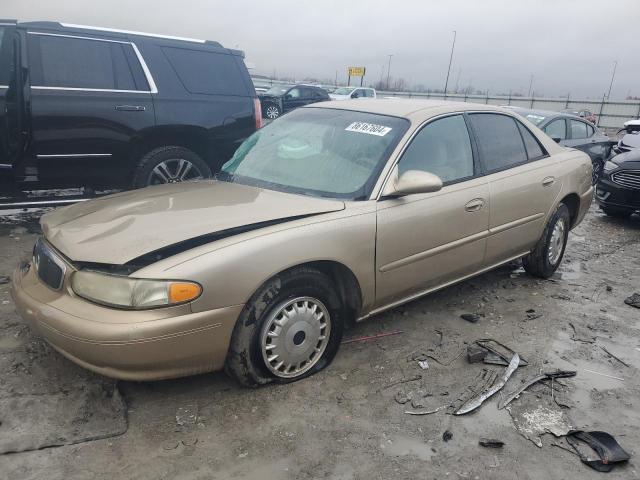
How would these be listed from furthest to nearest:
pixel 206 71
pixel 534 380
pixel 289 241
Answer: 1. pixel 206 71
2. pixel 534 380
3. pixel 289 241

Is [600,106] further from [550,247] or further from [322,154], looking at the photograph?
[322,154]

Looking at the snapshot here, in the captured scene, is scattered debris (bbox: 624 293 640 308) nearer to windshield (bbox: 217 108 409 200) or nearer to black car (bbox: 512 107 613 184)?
windshield (bbox: 217 108 409 200)

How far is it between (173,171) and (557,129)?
7202 mm

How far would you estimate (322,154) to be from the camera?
11.4 ft

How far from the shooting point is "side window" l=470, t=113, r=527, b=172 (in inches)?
157

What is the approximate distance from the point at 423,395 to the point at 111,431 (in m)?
1.67

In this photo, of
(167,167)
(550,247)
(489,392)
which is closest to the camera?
(489,392)

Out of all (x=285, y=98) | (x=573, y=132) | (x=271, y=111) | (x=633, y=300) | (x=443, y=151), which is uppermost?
(x=443, y=151)

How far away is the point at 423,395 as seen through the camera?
295 cm

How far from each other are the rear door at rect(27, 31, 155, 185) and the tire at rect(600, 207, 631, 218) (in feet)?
22.1

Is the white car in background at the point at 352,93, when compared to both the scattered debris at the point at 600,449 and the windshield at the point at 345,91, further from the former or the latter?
the scattered debris at the point at 600,449

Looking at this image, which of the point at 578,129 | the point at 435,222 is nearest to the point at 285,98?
the point at 578,129

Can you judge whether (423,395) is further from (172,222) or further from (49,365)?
(49,365)

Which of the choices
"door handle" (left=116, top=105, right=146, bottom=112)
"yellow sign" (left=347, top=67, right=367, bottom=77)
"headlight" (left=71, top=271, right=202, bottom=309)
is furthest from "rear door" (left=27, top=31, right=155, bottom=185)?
"yellow sign" (left=347, top=67, right=367, bottom=77)
